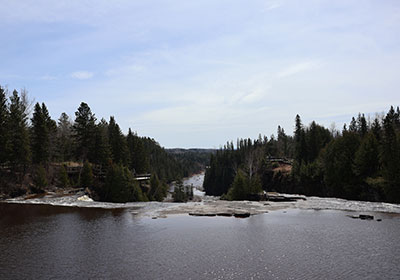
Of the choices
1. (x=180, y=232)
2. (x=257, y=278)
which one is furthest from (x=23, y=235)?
(x=257, y=278)

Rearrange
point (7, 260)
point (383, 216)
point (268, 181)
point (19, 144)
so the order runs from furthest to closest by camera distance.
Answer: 1. point (268, 181)
2. point (19, 144)
3. point (383, 216)
4. point (7, 260)

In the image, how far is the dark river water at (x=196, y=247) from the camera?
2148 cm

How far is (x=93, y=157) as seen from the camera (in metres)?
75.5

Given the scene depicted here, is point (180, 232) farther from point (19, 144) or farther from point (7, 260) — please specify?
point (19, 144)

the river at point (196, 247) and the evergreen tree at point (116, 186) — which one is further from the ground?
the evergreen tree at point (116, 186)

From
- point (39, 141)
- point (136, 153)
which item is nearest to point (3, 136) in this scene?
point (39, 141)

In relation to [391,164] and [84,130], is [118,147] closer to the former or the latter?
[84,130]

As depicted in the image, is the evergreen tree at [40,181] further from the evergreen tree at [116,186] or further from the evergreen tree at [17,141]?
the evergreen tree at [116,186]

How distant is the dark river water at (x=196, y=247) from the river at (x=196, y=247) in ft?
0.23

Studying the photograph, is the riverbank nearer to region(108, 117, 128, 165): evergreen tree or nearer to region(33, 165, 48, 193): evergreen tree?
region(33, 165, 48, 193): evergreen tree

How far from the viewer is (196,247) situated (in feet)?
91.2

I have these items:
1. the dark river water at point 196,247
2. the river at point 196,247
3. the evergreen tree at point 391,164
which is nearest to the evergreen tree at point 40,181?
the river at point 196,247

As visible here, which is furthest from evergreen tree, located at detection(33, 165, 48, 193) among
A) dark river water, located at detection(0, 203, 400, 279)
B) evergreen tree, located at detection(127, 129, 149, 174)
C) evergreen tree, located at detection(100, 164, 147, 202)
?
evergreen tree, located at detection(127, 129, 149, 174)

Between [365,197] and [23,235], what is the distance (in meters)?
63.6
